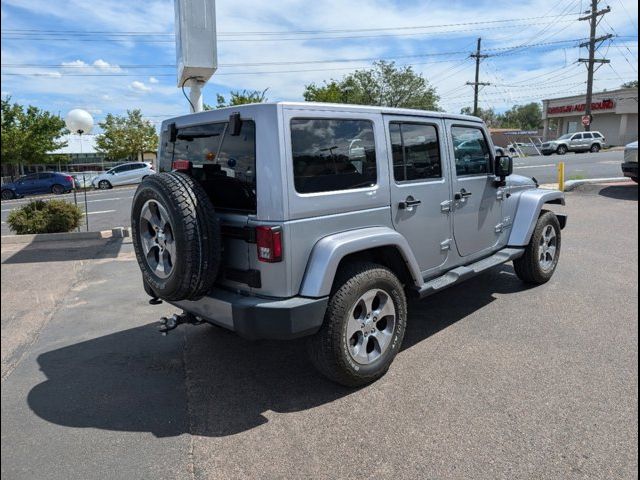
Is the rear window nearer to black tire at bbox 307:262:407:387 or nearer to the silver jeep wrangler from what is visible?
the silver jeep wrangler

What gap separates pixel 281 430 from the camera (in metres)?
3.00

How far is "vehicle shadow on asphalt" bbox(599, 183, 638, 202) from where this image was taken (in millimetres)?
11914

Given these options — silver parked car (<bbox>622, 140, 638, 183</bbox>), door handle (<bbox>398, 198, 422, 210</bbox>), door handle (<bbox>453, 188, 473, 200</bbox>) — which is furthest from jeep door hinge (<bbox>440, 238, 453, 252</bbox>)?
silver parked car (<bbox>622, 140, 638, 183</bbox>)

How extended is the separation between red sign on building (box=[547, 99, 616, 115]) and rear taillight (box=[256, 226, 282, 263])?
169 feet

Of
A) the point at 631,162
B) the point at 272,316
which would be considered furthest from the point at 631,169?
the point at 272,316

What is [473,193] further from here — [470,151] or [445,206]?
[445,206]

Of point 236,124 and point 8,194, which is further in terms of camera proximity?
point 8,194

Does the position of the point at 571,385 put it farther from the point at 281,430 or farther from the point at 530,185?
the point at 530,185

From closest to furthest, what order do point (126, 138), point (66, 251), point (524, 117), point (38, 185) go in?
1. point (66, 251)
2. point (38, 185)
3. point (126, 138)
4. point (524, 117)

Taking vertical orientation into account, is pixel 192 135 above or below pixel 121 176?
below

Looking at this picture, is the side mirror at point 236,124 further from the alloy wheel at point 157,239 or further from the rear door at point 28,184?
the rear door at point 28,184

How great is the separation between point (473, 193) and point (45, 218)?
8675mm

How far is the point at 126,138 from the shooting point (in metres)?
43.7

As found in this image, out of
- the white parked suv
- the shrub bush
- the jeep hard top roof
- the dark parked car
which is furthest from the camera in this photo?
the white parked suv
